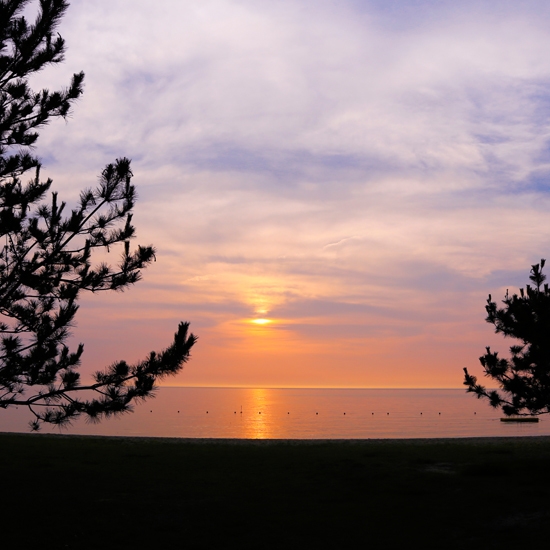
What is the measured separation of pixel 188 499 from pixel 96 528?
3345 millimetres

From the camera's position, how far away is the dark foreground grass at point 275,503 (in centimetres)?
1181

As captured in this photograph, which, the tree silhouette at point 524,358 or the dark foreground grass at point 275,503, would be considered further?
the tree silhouette at point 524,358

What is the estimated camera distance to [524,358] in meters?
17.6

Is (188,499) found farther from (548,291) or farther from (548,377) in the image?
(548,291)

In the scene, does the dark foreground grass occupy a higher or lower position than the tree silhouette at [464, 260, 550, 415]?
lower

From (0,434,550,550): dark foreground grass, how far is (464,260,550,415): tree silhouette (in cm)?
212

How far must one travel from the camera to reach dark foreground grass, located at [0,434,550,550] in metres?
11.8

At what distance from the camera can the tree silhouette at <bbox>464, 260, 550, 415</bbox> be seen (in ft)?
54.2

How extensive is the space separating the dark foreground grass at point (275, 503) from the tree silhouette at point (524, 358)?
212 cm

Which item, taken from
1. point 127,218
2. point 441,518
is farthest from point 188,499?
point 127,218

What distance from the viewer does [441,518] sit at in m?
13.1

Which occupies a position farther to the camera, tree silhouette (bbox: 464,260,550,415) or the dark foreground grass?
tree silhouette (bbox: 464,260,550,415)

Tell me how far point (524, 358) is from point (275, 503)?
8713 millimetres

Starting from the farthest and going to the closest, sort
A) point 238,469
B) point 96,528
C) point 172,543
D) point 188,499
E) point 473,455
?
1. point 473,455
2. point 238,469
3. point 188,499
4. point 96,528
5. point 172,543
